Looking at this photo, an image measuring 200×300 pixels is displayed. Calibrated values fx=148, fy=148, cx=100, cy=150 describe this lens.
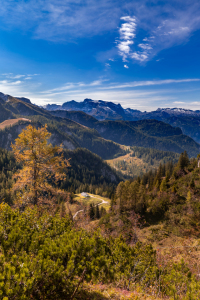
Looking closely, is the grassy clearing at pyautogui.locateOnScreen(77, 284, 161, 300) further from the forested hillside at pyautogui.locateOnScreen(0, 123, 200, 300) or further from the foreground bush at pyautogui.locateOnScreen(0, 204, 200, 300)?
the foreground bush at pyautogui.locateOnScreen(0, 204, 200, 300)

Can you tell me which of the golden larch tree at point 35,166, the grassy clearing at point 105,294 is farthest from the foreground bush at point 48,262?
the golden larch tree at point 35,166

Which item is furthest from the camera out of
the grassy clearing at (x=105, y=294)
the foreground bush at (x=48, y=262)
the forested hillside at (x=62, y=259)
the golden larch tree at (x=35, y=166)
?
the golden larch tree at (x=35, y=166)

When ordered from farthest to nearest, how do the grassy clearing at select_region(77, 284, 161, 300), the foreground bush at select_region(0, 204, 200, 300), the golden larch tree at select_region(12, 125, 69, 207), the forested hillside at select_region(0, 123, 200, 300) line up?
the golden larch tree at select_region(12, 125, 69, 207)
the grassy clearing at select_region(77, 284, 161, 300)
the forested hillside at select_region(0, 123, 200, 300)
the foreground bush at select_region(0, 204, 200, 300)

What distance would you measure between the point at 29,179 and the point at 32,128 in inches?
264

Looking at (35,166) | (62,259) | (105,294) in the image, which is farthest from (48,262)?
(35,166)

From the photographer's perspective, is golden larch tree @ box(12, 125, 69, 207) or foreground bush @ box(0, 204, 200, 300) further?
golden larch tree @ box(12, 125, 69, 207)

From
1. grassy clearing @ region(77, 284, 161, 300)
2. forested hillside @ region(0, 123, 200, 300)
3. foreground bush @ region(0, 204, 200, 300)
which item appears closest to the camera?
foreground bush @ region(0, 204, 200, 300)

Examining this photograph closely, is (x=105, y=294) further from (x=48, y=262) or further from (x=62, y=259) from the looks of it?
(x=48, y=262)

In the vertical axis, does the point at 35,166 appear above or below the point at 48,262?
above

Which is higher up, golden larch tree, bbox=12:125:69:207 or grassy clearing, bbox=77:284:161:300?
golden larch tree, bbox=12:125:69:207

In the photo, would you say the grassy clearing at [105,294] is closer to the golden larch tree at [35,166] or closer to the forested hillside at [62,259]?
the forested hillside at [62,259]

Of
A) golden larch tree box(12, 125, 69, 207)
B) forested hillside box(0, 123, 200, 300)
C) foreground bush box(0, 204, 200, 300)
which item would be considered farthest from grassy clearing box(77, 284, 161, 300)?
golden larch tree box(12, 125, 69, 207)

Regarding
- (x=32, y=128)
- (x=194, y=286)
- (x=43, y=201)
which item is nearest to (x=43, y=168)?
(x=43, y=201)

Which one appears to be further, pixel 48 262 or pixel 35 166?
pixel 35 166
